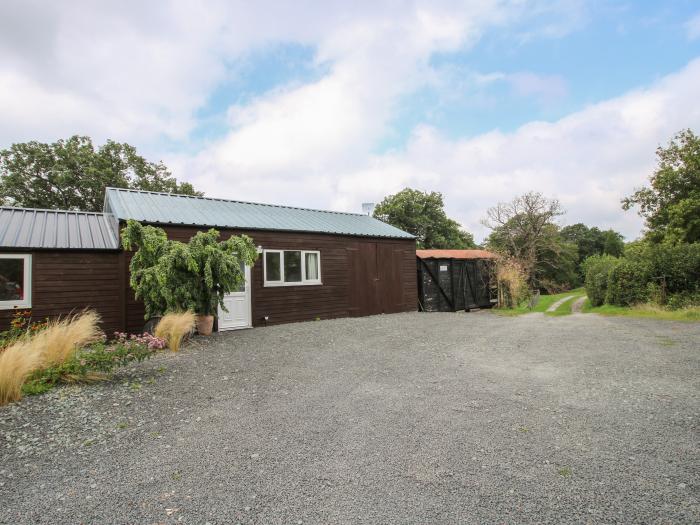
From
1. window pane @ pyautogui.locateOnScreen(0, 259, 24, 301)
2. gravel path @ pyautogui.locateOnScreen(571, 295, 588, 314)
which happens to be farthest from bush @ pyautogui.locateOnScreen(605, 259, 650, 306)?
window pane @ pyautogui.locateOnScreen(0, 259, 24, 301)

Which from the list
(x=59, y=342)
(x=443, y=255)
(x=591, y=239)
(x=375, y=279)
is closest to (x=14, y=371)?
(x=59, y=342)

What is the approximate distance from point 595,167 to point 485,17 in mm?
8067

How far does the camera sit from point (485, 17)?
8.52m

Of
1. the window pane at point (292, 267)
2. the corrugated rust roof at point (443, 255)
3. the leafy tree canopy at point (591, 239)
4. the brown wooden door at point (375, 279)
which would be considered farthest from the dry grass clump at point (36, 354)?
the leafy tree canopy at point (591, 239)

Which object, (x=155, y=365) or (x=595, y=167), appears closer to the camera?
(x=155, y=365)

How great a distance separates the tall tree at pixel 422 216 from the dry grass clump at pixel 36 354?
2882 cm

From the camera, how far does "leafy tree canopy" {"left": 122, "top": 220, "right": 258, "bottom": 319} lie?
719 centimetres

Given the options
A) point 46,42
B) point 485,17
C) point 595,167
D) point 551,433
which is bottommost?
point 551,433

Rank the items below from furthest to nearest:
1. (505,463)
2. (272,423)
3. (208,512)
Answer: (272,423) < (505,463) < (208,512)

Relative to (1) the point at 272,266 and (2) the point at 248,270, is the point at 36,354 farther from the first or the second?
(1) the point at 272,266

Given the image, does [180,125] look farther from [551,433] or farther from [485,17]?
[551,433]

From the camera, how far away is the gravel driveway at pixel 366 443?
2.11 m

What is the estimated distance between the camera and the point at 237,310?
9.71 metres

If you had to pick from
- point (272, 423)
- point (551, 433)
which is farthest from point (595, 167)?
point (272, 423)
